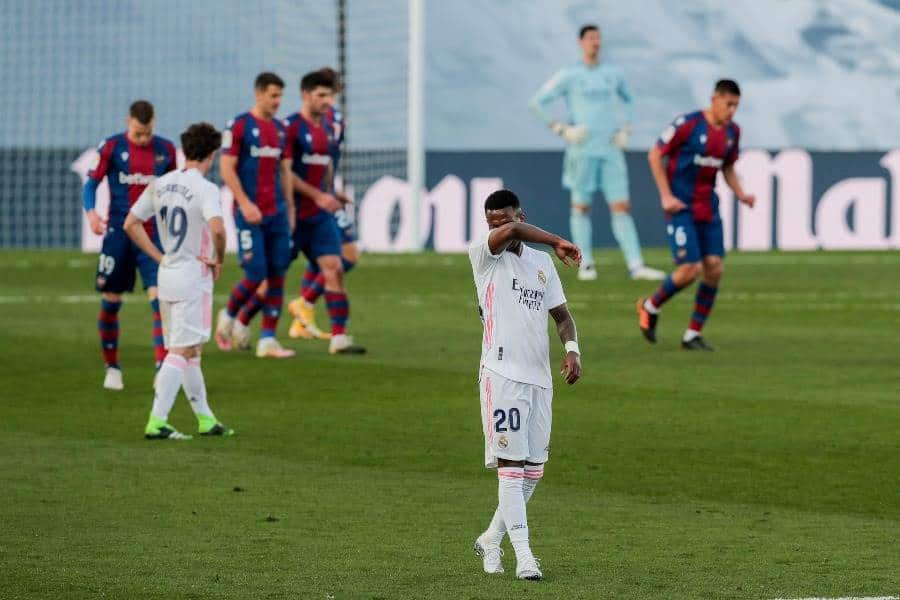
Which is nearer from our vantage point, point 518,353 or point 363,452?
point 518,353

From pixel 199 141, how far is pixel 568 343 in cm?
362

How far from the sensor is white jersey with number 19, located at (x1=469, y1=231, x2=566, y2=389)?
638 centimetres

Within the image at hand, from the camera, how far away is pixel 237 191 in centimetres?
1339

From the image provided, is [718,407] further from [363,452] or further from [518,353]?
[518,353]

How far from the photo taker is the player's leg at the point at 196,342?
9570mm

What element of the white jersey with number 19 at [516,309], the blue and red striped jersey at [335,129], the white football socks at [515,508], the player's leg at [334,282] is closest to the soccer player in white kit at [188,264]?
the white jersey with number 19 at [516,309]

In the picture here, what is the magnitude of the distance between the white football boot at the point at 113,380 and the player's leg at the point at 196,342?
2127 mm

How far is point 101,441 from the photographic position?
9516 millimetres

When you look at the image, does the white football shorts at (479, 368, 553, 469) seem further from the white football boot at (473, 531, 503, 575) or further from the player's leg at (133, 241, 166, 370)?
the player's leg at (133, 241, 166, 370)

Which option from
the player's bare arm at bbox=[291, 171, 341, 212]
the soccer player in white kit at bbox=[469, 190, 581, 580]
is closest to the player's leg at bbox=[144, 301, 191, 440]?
the soccer player in white kit at bbox=[469, 190, 581, 580]

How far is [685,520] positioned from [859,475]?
1.43m

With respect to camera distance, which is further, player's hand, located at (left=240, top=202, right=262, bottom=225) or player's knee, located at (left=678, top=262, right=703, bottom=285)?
player's knee, located at (left=678, top=262, right=703, bottom=285)

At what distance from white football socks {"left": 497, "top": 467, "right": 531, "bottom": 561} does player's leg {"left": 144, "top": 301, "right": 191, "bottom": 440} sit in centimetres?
352

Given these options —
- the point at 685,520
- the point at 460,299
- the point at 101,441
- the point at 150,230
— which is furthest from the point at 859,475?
the point at 460,299
